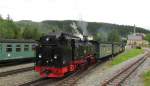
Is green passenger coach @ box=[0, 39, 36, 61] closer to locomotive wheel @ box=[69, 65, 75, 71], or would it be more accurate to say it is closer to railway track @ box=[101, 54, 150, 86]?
locomotive wheel @ box=[69, 65, 75, 71]

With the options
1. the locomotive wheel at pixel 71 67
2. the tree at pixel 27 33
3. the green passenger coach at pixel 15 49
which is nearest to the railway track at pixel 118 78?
the locomotive wheel at pixel 71 67

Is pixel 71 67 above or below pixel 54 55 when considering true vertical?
below

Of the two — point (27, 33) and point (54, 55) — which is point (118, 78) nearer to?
point (54, 55)

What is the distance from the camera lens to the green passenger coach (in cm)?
2738

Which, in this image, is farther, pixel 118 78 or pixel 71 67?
pixel 71 67

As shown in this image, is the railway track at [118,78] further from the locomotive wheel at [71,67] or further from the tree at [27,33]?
the tree at [27,33]

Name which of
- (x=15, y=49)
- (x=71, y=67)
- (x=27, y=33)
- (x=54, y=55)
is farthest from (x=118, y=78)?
(x=27, y=33)

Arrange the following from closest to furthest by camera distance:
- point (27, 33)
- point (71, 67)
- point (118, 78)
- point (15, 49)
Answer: point (118, 78) → point (71, 67) → point (15, 49) → point (27, 33)

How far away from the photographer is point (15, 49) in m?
29.7

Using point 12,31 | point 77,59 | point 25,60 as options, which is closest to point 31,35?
point 12,31

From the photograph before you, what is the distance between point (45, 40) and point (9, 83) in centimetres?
374

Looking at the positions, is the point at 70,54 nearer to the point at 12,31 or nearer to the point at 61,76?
the point at 61,76

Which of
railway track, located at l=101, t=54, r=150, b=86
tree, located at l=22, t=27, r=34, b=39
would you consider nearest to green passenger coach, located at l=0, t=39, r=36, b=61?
railway track, located at l=101, t=54, r=150, b=86

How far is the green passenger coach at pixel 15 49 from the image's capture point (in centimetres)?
2738
